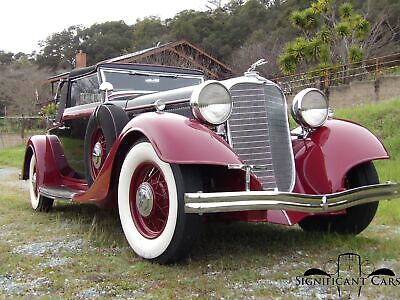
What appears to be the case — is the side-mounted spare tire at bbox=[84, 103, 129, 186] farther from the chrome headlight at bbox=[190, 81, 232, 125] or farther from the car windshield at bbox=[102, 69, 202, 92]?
the chrome headlight at bbox=[190, 81, 232, 125]

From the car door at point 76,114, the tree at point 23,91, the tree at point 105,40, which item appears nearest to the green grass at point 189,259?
the car door at point 76,114

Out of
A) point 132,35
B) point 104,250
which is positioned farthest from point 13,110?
point 104,250

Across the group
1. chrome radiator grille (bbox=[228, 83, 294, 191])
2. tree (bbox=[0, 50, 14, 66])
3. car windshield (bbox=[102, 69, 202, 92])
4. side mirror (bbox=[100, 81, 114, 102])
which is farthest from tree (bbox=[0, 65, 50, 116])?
chrome radiator grille (bbox=[228, 83, 294, 191])

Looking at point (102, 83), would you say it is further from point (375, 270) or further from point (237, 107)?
point (375, 270)

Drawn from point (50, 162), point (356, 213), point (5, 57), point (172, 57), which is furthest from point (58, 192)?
point (5, 57)

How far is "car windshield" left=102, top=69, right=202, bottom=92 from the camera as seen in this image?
5.25 metres

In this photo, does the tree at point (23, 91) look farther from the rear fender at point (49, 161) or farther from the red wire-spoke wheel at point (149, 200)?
the red wire-spoke wheel at point (149, 200)

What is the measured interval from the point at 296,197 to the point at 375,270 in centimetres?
65

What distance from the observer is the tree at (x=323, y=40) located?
19609 mm

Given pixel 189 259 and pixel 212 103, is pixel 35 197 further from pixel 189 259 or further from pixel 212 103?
pixel 212 103

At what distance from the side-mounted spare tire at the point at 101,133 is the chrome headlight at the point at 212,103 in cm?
100

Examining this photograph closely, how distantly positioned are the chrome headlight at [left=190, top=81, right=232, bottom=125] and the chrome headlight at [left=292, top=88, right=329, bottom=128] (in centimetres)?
80

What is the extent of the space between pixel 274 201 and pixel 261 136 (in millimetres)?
797

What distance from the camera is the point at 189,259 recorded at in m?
3.29
